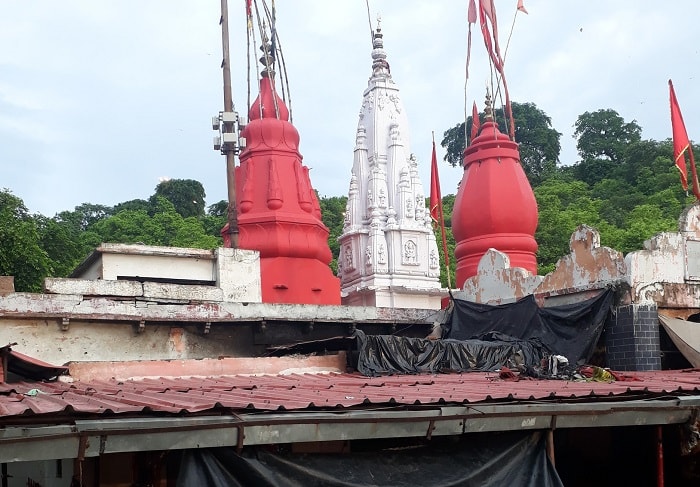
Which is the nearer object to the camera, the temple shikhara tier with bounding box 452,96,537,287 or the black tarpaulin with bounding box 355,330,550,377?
the black tarpaulin with bounding box 355,330,550,377

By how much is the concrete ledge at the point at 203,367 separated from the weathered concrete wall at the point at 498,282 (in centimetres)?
397

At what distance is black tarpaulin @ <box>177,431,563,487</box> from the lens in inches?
254

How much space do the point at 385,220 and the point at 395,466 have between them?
83.2 ft

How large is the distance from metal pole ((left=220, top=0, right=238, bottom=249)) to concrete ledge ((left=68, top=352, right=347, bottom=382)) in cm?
641

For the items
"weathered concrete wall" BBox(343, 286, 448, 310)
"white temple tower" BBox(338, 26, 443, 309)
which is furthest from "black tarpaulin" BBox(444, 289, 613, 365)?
"white temple tower" BBox(338, 26, 443, 309)

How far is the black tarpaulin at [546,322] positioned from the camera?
1398cm

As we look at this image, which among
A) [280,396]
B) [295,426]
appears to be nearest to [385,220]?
[280,396]

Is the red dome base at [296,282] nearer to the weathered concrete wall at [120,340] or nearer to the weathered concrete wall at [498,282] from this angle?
the weathered concrete wall at [498,282]

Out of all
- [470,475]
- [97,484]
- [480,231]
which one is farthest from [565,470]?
[480,231]

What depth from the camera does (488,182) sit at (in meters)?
20.5

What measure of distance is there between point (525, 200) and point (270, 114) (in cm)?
693

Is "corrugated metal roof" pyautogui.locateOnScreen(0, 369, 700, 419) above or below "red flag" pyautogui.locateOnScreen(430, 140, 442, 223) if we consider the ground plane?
below

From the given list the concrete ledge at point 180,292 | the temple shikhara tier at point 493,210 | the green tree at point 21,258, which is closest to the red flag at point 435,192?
the temple shikhara tier at point 493,210

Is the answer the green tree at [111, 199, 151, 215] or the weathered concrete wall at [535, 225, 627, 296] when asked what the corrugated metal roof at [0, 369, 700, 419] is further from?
the green tree at [111, 199, 151, 215]
